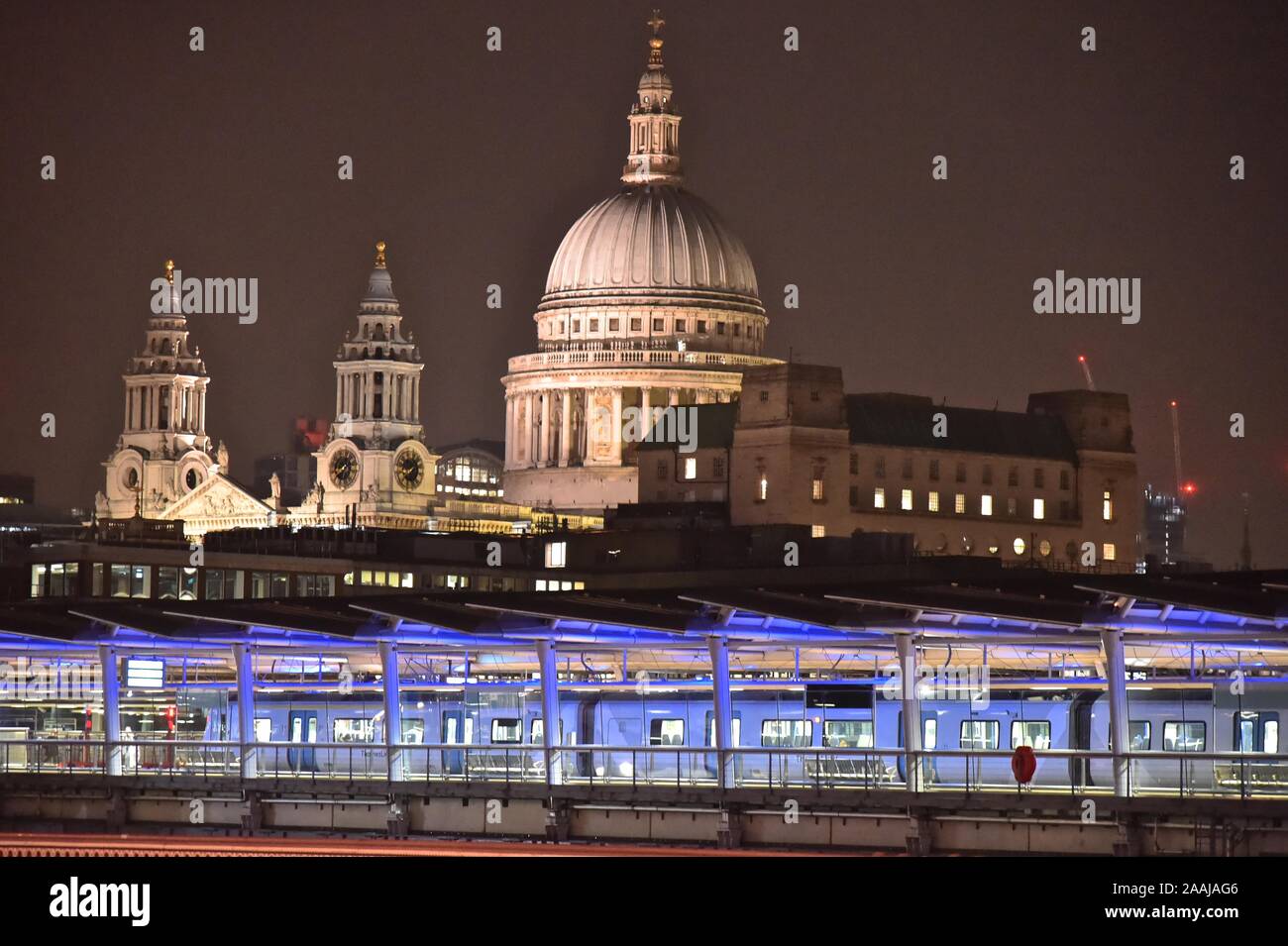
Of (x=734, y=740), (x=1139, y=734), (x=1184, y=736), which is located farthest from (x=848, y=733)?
(x=1184, y=736)

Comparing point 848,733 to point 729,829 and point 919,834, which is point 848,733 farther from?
point 919,834

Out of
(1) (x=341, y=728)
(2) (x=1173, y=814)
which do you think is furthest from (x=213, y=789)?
(2) (x=1173, y=814)

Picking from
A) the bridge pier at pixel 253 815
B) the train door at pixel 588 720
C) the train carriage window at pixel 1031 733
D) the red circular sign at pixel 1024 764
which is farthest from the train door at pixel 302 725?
the red circular sign at pixel 1024 764

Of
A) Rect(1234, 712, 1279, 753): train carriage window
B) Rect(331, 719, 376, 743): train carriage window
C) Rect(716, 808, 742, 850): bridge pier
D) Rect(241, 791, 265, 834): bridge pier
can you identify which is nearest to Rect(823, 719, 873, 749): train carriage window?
Rect(716, 808, 742, 850): bridge pier

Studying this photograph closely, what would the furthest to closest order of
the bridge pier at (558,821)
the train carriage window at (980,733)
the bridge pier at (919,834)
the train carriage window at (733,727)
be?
the train carriage window at (733,727)
the train carriage window at (980,733)
the bridge pier at (558,821)
the bridge pier at (919,834)

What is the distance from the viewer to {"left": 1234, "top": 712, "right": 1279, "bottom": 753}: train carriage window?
5841 centimetres

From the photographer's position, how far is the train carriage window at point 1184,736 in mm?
59094

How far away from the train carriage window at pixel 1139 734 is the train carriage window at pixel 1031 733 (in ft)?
7.28

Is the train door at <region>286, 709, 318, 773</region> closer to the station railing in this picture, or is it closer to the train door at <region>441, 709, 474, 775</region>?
the train door at <region>441, 709, 474, 775</region>

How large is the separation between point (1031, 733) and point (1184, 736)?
3754 millimetres

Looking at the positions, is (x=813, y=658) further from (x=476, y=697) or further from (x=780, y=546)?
(x=780, y=546)

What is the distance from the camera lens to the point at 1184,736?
5953 cm

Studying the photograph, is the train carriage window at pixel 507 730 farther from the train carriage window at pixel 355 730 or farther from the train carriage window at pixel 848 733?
the train carriage window at pixel 848 733

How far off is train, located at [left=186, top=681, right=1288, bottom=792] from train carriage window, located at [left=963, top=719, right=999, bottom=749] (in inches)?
1.2
